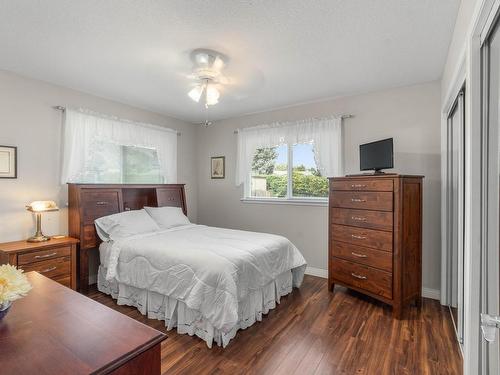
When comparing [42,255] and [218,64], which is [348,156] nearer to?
[218,64]

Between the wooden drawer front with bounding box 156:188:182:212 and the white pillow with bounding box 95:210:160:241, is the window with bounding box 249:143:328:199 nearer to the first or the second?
the wooden drawer front with bounding box 156:188:182:212

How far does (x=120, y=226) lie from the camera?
123 inches

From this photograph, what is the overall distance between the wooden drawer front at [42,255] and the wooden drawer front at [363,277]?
9.70ft

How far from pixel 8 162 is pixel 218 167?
9.10 ft

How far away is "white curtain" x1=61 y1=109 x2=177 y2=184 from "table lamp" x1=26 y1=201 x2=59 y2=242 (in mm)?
412

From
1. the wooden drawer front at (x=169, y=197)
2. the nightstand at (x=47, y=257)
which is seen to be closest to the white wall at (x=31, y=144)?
the nightstand at (x=47, y=257)

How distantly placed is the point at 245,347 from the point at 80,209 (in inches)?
92.5

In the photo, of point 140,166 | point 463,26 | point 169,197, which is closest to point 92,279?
point 169,197

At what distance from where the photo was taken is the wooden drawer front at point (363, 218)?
2641 mm

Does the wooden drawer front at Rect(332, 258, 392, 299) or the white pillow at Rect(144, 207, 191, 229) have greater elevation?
the white pillow at Rect(144, 207, 191, 229)

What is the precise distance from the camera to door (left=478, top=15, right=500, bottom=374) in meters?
1.14

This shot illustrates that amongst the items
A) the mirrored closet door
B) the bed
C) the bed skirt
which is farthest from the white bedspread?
the mirrored closet door

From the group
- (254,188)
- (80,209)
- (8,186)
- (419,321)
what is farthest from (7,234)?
(419,321)

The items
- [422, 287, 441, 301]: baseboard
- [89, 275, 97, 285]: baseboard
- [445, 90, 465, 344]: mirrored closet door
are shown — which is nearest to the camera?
[445, 90, 465, 344]: mirrored closet door
